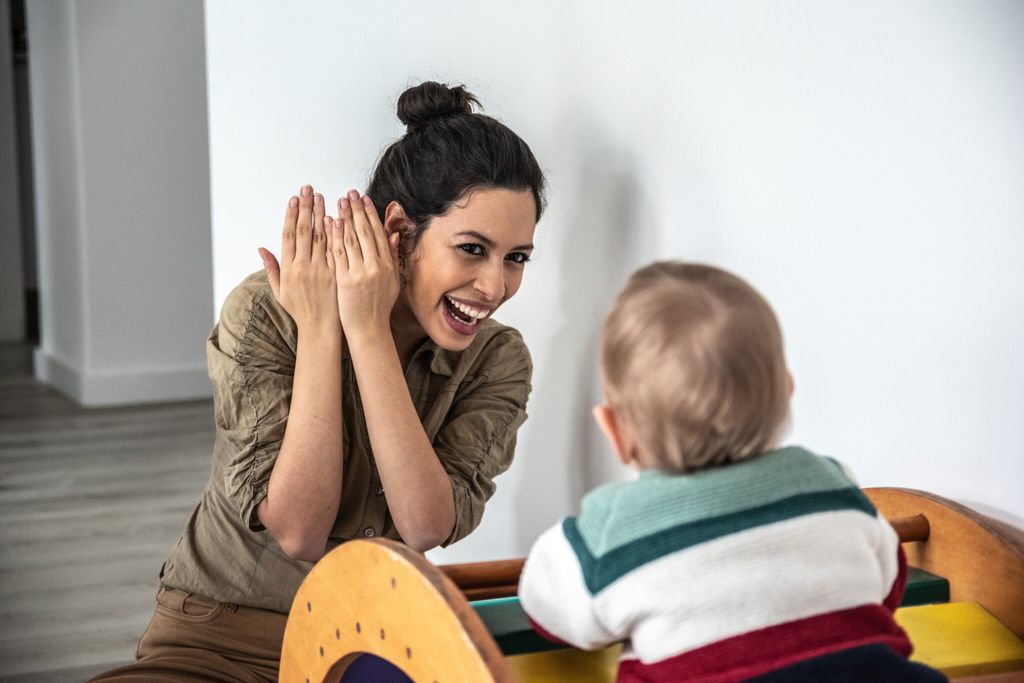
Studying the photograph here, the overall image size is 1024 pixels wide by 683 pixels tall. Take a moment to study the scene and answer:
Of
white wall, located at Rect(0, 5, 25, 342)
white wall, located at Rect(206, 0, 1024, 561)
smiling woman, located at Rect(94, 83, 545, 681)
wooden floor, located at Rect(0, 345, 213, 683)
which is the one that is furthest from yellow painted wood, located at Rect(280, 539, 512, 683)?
white wall, located at Rect(0, 5, 25, 342)

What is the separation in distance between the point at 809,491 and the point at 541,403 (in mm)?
1059

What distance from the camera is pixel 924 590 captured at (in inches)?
42.5

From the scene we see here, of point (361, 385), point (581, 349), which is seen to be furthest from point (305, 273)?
point (581, 349)

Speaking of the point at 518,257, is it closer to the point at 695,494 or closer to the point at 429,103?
the point at 429,103

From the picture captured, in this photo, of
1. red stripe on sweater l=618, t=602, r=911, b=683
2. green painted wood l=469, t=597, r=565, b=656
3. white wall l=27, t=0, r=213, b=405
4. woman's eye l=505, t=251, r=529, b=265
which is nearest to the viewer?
red stripe on sweater l=618, t=602, r=911, b=683

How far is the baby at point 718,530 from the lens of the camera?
0.81 meters

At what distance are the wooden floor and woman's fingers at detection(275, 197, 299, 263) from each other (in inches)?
46.8

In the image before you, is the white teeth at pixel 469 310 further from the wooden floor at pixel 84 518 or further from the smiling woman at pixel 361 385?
the wooden floor at pixel 84 518

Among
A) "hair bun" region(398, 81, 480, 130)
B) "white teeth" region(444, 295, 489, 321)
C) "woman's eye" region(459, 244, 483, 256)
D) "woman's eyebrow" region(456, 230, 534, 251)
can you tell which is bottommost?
"white teeth" region(444, 295, 489, 321)

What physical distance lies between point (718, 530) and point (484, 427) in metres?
0.72

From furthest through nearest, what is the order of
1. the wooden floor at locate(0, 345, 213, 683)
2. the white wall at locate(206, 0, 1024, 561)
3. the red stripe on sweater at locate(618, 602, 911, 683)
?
the wooden floor at locate(0, 345, 213, 683)
the white wall at locate(206, 0, 1024, 561)
the red stripe on sweater at locate(618, 602, 911, 683)

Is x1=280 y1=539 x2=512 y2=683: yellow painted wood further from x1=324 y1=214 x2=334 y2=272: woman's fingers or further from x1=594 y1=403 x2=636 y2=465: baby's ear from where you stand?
x1=324 y1=214 x2=334 y2=272: woman's fingers

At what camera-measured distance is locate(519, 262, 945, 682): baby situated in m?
0.81

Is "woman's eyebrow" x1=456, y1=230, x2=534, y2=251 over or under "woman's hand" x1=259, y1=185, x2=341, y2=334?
over
